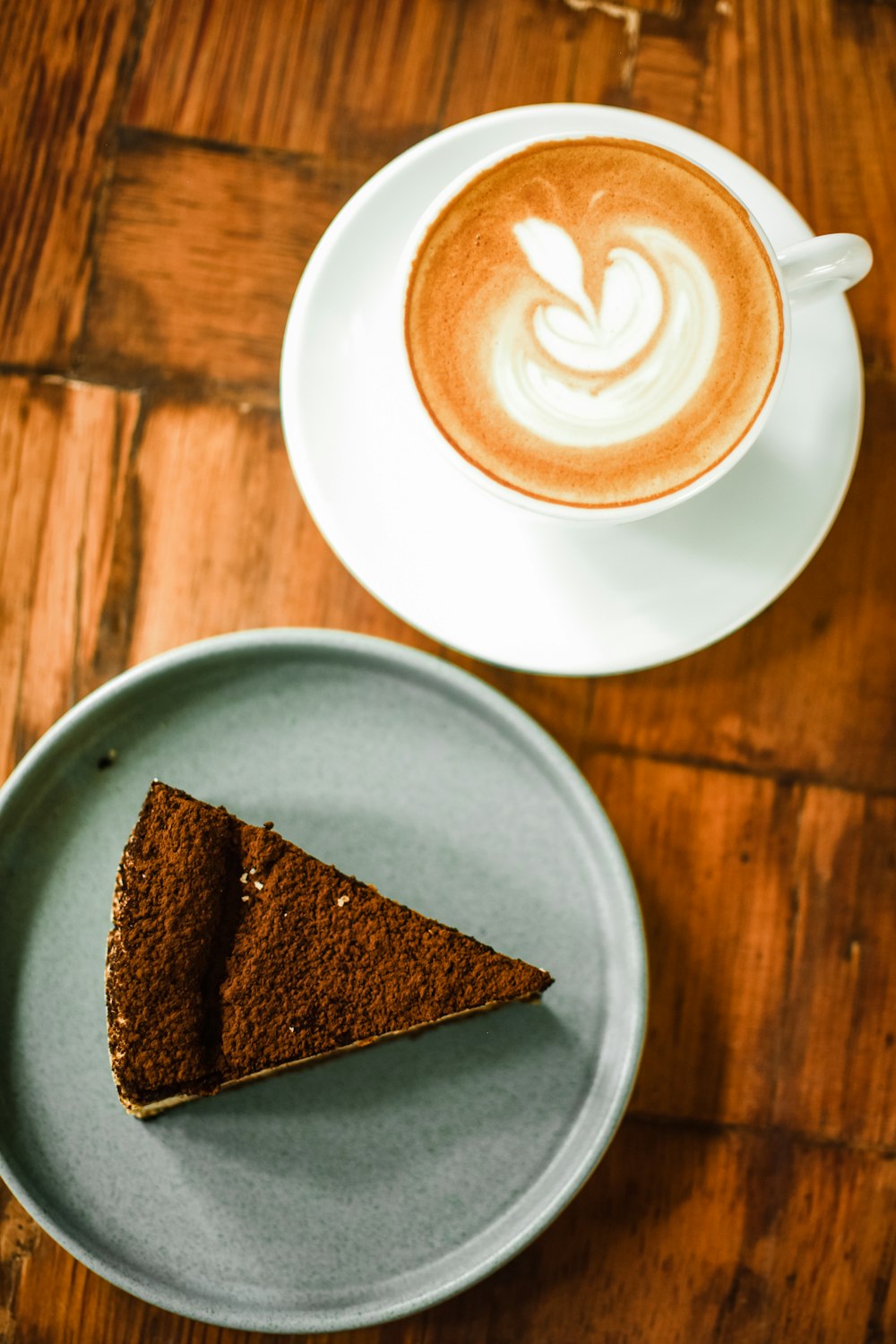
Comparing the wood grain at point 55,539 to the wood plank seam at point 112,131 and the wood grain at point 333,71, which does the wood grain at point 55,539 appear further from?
the wood grain at point 333,71

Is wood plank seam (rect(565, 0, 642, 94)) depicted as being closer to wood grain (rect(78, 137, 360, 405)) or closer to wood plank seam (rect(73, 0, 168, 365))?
wood grain (rect(78, 137, 360, 405))

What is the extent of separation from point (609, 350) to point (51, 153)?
906 mm

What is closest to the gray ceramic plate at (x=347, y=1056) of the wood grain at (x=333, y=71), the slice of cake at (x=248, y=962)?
the slice of cake at (x=248, y=962)

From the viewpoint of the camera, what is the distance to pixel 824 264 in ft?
3.17

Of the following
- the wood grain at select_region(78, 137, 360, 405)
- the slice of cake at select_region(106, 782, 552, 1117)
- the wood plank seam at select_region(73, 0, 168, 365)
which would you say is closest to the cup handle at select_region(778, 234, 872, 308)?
the wood grain at select_region(78, 137, 360, 405)

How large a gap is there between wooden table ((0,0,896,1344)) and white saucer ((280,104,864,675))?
0.26m

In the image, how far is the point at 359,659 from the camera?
4.01ft

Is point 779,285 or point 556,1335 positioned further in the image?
point 556,1335

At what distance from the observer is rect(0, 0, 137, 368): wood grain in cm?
135

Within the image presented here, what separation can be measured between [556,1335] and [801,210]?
1571 mm

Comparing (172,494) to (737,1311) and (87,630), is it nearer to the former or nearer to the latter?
(87,630)

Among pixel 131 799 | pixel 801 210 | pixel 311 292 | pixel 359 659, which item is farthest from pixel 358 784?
pixel 801 210

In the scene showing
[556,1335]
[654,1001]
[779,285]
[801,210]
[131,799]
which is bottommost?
[556,1335]

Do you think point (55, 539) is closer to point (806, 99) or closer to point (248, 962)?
point (248, 962)
